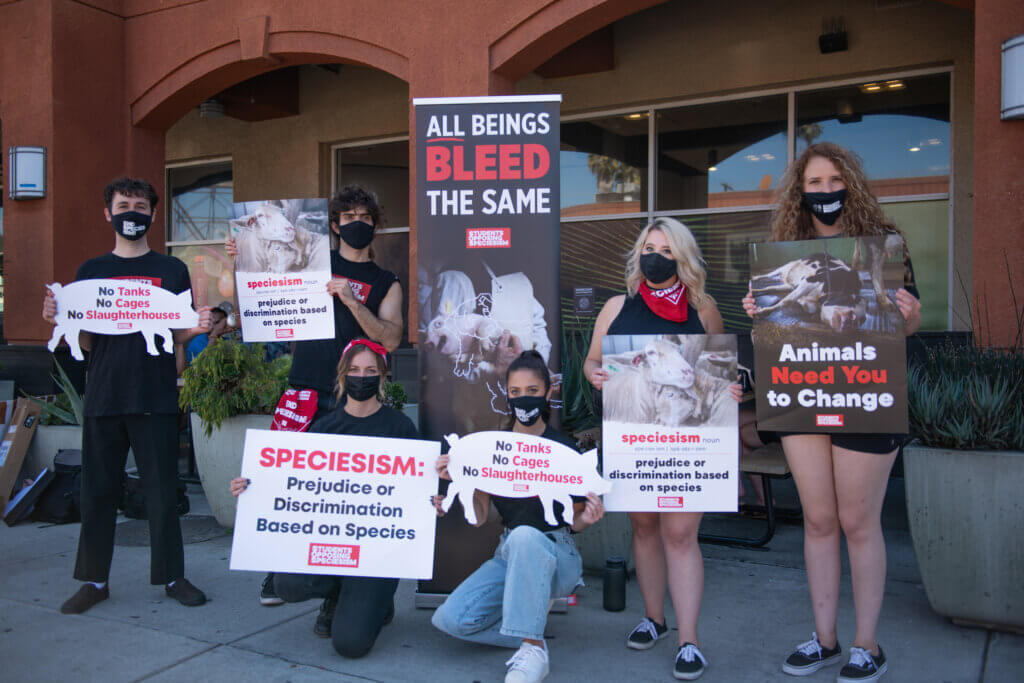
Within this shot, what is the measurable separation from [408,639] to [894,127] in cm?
706

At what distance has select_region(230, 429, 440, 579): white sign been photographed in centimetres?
360

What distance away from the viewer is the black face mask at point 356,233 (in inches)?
163

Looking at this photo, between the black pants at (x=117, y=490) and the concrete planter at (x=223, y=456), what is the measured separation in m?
1.33

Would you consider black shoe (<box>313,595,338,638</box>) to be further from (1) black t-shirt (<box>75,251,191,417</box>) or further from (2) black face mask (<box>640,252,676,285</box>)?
(2) black face mask (<box>640,252,676,285</box>)

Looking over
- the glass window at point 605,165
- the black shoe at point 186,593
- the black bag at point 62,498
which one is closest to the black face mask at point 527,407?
the black shoe at point 186,593

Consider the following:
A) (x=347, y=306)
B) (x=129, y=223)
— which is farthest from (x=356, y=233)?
(x=129, y=223)

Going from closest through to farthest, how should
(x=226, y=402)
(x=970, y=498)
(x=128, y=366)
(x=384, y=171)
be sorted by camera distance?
(x=970, y=498)
(x=128, y=366)
(x=226, y=402)
(x=384, y=171)

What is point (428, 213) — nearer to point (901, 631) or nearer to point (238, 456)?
point (238, 456)

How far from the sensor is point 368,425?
3.84 metres

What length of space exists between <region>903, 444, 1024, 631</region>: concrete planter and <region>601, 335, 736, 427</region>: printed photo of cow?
1.18 metres

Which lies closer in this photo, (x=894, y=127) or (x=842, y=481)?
(x=842, y=481)

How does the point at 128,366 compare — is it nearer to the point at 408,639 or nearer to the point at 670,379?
the point at 408,639

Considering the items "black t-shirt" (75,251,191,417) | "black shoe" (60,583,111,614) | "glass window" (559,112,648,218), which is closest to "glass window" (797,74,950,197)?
"glass window" (559,112,648,218)

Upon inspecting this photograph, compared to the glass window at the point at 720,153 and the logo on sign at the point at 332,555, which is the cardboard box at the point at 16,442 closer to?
the logo on sign at the point at 332,555
